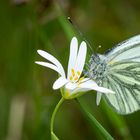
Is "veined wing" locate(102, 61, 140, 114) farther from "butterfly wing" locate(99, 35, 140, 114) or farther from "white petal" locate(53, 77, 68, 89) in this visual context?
"white petal" locate(53, 77, 68, 89)

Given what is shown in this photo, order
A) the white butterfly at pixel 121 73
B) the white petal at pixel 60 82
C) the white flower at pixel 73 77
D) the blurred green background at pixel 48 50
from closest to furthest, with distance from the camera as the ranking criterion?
the white petal at pixel 60 82 < the white flower at pixel 73 77 < the white butterfly at pixel 121 73 < the blurred green background at pixel 48 50

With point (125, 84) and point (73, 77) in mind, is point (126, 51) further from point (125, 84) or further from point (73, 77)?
point (73, 77)

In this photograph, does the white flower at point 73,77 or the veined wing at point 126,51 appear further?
the veined wing at point 126,51

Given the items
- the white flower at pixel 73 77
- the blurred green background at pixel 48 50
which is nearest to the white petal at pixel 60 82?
the white flower at pixel 73 77

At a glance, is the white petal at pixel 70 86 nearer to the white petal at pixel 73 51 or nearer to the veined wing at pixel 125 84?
the white petal at pixel 73 51

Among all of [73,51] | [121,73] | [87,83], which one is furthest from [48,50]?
[87,83]

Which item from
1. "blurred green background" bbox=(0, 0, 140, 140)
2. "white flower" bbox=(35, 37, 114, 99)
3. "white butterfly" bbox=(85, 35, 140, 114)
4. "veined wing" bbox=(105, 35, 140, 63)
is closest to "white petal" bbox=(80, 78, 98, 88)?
"white flower" bbox=(35, 37, 114, 99)

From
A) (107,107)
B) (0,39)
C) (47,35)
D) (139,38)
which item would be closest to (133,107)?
(107,107)
